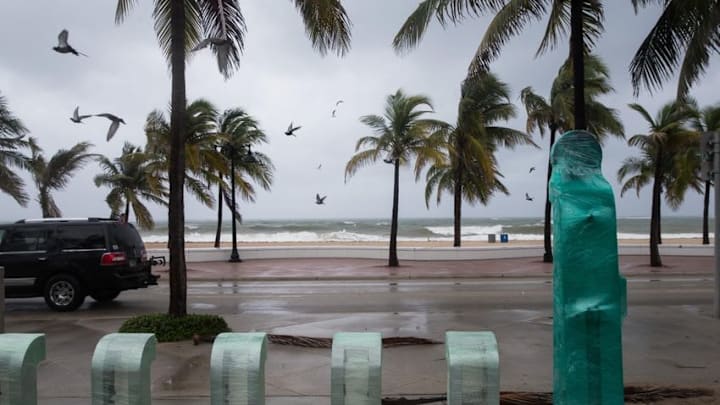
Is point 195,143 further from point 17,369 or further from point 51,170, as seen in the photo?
point 17,369

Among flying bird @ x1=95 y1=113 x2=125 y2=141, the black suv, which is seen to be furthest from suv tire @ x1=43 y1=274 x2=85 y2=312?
flying bird @ x1=95 y1=113 x2=125 y2=141

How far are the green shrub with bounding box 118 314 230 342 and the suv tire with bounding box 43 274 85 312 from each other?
163 inches

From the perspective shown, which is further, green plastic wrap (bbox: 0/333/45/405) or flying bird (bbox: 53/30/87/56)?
flying bird (bbox: 53/30/87/56)

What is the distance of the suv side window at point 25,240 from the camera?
39.9 ft

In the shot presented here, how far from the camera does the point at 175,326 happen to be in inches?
331

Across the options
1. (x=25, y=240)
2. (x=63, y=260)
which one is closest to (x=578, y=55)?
(x=63, y=260)

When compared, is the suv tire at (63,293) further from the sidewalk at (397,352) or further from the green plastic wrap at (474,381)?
the green plastic wrap at (474,381)

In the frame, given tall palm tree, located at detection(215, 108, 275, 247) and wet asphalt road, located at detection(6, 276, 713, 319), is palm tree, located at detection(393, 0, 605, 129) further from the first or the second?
tall palm tree, located at detection(215, 108, 275, 247)

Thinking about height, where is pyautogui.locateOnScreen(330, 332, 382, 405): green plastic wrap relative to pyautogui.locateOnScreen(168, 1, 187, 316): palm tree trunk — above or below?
below

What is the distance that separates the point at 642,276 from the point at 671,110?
6574 millimetres

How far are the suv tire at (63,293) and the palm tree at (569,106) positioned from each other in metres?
15.4

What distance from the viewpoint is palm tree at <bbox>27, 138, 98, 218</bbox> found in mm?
22531

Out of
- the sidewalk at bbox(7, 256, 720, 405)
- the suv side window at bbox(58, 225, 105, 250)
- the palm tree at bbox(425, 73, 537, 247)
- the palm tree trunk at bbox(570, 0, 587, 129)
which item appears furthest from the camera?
the palm tree at bbox(425, 73, 537, 247)

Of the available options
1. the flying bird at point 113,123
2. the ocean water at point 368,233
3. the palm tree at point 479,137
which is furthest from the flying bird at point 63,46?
the ocean water at point 368,233
